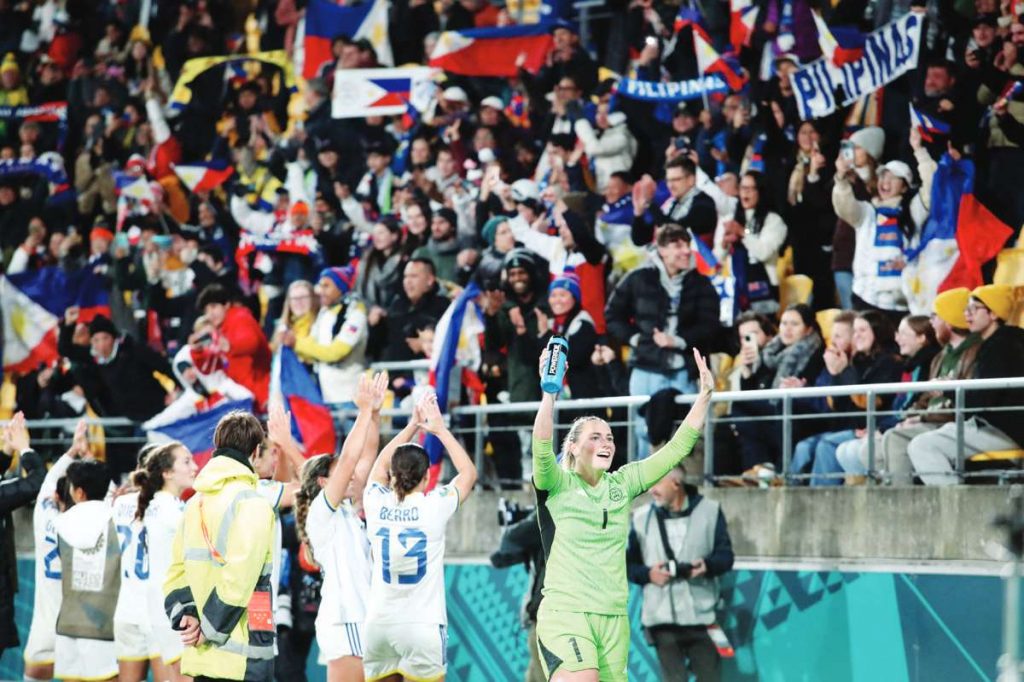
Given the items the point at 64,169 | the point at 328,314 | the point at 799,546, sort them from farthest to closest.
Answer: the point at 64,169 → the point at 328,314 → the point at 799,546

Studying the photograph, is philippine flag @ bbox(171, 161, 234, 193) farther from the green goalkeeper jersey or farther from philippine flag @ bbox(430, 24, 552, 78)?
the green goalkeeper jersey

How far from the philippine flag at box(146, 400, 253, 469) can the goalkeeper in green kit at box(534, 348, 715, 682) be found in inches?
311

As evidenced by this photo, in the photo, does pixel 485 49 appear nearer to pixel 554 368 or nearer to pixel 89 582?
pixel 89 582

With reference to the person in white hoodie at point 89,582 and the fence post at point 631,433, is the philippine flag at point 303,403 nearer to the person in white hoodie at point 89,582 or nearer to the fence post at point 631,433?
the person in white hoodie at point 89,582

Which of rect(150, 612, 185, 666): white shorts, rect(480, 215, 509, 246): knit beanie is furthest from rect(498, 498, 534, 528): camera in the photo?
rect(480, 215, 509, 246): knit beanie

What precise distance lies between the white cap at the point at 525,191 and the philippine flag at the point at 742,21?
242cm

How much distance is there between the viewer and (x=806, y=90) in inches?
647

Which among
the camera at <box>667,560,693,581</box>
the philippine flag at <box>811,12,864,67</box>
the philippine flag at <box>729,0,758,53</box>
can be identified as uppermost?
the philippine flag at <box>729,0,758,53</box>

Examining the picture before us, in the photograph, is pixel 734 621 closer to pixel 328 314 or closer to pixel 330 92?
pixel 328 314

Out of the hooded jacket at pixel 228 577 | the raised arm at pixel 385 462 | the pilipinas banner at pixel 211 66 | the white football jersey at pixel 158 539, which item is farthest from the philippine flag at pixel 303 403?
the pilipinas banner at pixel 211 66

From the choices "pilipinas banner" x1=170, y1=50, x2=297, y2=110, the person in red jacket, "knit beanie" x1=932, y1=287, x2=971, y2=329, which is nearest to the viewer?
"knit beanie" x1=932, y1=287, x2=971, y2=329

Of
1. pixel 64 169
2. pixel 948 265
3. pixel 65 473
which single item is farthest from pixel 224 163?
pixel 948 265

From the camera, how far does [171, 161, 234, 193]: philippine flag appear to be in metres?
23.6

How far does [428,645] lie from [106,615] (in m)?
3.67
